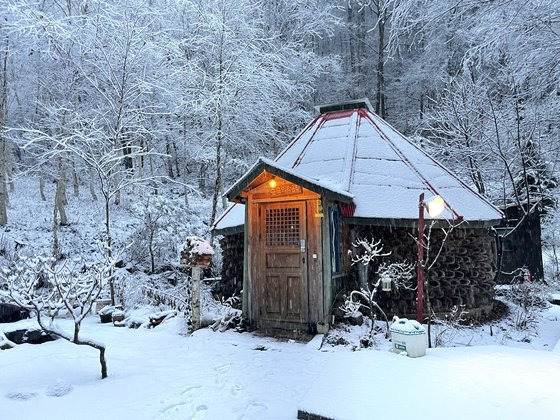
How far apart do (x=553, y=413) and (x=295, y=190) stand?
4434 mm

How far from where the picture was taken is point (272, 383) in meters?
4.22

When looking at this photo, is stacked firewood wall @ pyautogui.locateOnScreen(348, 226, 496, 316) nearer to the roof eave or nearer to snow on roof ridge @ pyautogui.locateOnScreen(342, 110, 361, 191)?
the roof eave

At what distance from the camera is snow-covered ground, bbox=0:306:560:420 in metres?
2.93

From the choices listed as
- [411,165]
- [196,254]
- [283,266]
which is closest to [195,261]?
[196,254]

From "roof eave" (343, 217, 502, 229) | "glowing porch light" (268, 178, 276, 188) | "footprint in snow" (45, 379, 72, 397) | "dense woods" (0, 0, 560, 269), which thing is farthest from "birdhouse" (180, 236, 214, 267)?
"dense woods" (0, 0, 560, 269)

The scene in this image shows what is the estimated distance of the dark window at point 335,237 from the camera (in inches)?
251

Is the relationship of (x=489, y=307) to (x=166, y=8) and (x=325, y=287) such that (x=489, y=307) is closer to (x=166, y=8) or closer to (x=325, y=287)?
(x=325, y=287)

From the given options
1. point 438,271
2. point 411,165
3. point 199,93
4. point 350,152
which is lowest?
point 438,271

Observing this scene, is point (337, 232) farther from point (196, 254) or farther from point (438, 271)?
point (196, 254)

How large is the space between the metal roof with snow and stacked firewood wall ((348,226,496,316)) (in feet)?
1.36

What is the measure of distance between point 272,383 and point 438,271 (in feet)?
12.7

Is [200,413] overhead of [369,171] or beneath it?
beneath

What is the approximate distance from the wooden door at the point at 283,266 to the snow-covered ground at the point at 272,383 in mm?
885

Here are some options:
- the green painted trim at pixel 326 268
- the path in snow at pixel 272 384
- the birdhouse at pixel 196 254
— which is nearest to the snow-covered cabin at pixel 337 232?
the green painted trim at pixel 326 268
